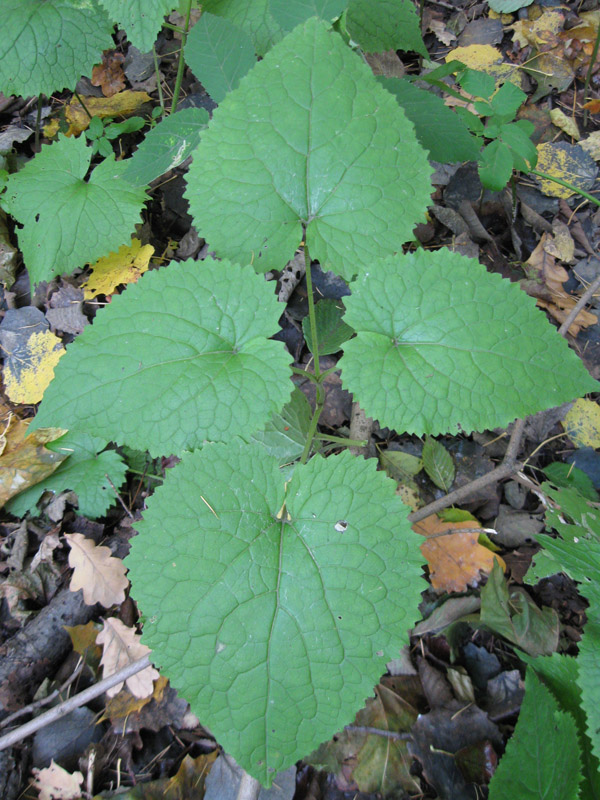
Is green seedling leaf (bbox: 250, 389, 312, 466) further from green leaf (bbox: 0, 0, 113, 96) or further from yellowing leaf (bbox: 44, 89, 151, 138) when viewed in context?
yellowing leaf (bbox: 44, 89, 151, 138)

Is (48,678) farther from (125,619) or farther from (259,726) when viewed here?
(259,726)

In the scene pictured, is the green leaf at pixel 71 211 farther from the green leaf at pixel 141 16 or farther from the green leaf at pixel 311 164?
the green leaf at pixel 311 164

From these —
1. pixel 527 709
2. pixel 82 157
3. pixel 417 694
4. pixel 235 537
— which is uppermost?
pixel 82 157

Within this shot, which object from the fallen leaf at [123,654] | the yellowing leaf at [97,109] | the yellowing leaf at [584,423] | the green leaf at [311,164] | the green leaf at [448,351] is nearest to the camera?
the green leaf at [448,351]

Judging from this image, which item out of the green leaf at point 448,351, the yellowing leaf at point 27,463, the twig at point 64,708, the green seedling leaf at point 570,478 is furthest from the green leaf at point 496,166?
the twig at point 64,708

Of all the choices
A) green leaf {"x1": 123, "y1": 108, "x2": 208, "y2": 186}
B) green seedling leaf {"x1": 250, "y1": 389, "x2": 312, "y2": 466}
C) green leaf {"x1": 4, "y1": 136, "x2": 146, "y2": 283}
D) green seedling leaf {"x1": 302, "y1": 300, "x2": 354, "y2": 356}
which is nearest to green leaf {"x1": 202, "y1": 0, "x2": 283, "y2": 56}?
green leaf {"x1": 123, "y1": 108, "x2": 208, "y2": 186}

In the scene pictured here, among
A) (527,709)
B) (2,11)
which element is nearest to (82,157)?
(2,11)

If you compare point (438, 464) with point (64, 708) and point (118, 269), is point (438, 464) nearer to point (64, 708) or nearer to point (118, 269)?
point (64, 708)
